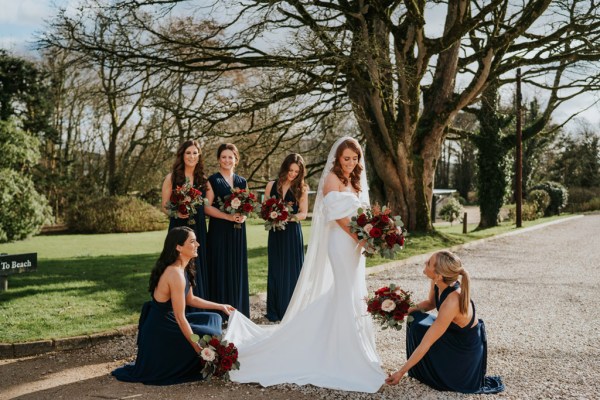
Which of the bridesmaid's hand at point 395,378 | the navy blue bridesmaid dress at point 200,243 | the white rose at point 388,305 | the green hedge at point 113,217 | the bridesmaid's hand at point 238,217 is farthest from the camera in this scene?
the green hedge at point 113,217

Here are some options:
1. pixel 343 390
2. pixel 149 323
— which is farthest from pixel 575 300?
pixel 149 323

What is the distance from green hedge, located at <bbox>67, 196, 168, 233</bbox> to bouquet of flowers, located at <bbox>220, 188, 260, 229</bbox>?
18.6m

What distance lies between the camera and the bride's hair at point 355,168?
566cm

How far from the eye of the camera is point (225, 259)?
23.7 feet

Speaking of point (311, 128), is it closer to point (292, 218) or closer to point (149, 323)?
point (292, 218)

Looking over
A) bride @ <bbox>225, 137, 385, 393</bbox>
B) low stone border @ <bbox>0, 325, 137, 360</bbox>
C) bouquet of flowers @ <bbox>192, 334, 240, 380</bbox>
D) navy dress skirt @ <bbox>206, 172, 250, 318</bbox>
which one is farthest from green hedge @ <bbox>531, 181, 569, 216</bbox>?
bouquet of flowers @ <bbox>192, 334, 240, 380</bbox>

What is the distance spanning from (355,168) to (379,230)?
974mm

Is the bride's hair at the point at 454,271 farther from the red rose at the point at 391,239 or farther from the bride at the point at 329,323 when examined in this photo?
the bride at the point at 329,323

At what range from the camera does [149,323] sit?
5.29m

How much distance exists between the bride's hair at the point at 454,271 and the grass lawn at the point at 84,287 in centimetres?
458

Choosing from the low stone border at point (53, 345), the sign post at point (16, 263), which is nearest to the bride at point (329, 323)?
the low stone border at point (53, 345)

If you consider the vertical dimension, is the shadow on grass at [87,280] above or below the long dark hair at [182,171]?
below

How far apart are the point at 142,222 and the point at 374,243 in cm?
2256

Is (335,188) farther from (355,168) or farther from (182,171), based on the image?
(182,171)
